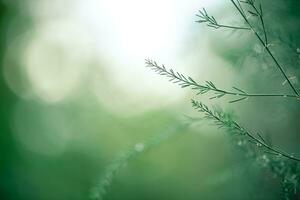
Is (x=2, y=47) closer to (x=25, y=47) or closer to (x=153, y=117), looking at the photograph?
(x=25, y=47)

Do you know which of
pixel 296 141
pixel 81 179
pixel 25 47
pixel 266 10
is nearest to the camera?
pixel 266 10

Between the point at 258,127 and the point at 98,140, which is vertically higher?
the point at 98,140

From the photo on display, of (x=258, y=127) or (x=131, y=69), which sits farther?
(x=131, y=69)

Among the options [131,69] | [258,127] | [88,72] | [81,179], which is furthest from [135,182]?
[258,127]

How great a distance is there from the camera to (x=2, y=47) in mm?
16656

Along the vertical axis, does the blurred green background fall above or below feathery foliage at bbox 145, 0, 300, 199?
above

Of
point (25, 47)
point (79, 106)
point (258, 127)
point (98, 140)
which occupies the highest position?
point (25, 47)

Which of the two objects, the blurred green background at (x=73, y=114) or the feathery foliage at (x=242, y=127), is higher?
the blurred green background at (x=73, y=114)

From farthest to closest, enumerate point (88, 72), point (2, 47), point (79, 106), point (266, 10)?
1. point (88, 72)
2. point (79, 106)
3. point (2, 47)
4. point (266, 10)

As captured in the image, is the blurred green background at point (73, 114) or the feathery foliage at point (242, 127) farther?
the blurred green background at point (73, 114)

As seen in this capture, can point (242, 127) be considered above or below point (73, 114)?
below

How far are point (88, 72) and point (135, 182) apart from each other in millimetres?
6812

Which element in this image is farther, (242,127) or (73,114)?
(73,114)

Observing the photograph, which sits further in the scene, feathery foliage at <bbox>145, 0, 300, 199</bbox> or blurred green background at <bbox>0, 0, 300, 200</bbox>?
blurred green background at <bbox>0, 0, 300, 200</bbox>
